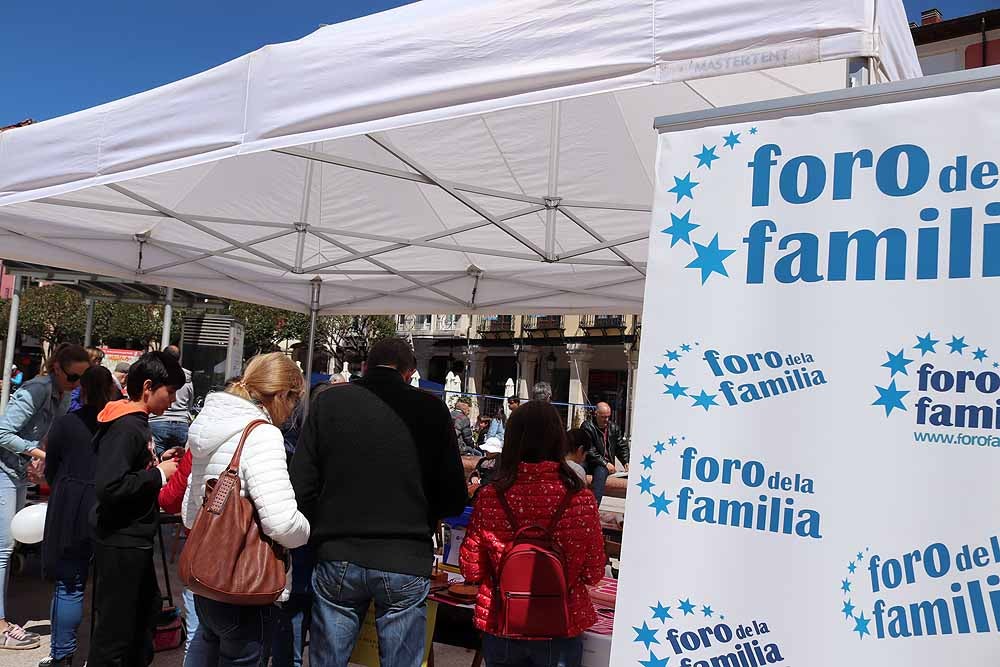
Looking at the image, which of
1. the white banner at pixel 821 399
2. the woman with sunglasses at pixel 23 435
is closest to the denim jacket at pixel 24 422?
the woman with sunglasses at pixel 23 435

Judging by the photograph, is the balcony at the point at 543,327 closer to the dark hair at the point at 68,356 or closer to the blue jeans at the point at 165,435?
the blue jeans at the point at 165,435

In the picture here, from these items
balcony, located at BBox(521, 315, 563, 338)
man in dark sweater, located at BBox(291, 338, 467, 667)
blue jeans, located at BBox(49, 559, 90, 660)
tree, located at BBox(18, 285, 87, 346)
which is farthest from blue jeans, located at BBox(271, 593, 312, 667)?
balcony, located at BBox(521, 315, 563, 338)

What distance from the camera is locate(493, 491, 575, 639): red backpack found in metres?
2.70

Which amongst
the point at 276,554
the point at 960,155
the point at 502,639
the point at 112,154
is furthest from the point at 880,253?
the point at 112,154

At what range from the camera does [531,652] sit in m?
2.78

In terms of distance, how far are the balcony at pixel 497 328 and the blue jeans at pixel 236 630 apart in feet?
136

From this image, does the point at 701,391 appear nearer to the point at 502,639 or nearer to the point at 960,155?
the point at 960,155

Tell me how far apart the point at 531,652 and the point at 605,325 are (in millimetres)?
37640

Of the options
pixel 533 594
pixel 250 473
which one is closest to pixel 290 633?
pixel 250 473

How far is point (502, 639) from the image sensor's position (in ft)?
9.18

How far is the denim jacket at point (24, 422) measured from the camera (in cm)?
444

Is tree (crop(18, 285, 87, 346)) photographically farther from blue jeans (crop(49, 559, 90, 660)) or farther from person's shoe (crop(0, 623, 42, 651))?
blue jeans (crop(49, 559, 90, 660))

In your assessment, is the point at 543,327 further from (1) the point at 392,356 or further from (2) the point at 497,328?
(1) the point at 392,356

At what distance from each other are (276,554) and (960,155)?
2500 mm
